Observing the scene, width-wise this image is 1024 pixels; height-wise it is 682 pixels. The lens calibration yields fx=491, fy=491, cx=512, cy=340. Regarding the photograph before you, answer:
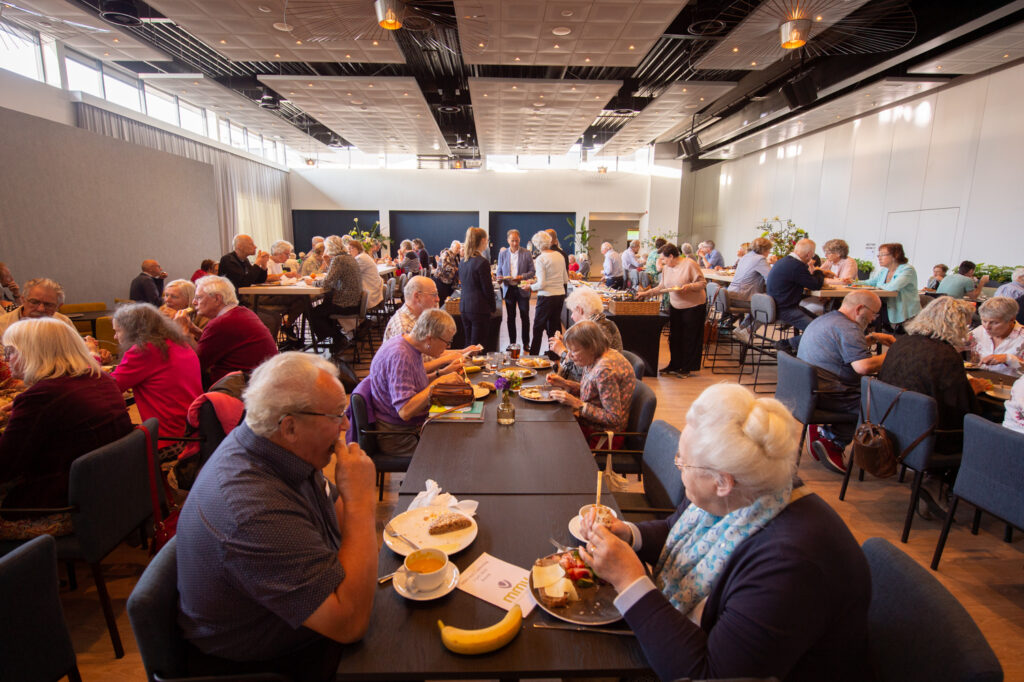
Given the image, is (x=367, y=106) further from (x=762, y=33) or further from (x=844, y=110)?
(x=844, y=110)

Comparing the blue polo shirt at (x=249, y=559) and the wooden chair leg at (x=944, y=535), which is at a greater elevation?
the blue polo shirt at (x=249, y=559)

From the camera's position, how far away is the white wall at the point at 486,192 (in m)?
17.4

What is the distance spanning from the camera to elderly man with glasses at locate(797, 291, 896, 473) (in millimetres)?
3643

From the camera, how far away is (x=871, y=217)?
10.0m

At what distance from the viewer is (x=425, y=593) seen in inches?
51.1

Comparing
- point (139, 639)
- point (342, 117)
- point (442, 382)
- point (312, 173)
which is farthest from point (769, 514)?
point (312, 173)

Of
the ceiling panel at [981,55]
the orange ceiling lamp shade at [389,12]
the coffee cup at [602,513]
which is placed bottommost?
the coffee cup at [602,513]

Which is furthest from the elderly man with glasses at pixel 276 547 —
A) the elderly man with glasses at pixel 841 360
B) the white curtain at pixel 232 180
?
the white curtain at pixel 232 180

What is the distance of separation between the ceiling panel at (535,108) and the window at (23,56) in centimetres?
664

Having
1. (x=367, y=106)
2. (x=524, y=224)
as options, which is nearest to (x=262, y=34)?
(x=367, y=106)

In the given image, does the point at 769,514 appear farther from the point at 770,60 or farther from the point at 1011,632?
the point at 770,60

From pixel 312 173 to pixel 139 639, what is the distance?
1846cm

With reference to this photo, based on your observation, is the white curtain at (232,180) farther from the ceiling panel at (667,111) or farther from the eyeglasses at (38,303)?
the ceiling panel at (667,111)

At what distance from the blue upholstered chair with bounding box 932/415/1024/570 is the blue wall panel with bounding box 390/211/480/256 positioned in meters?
16.6
